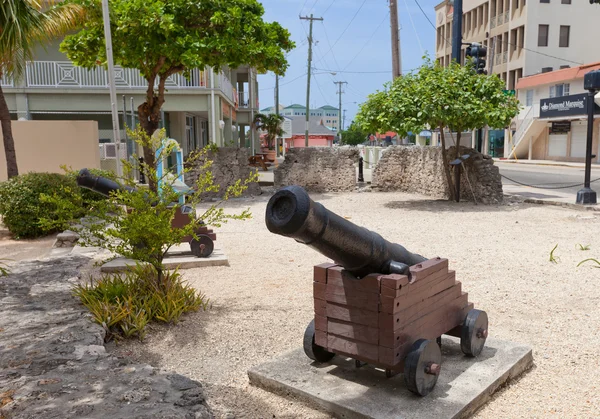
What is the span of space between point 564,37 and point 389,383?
157 feet

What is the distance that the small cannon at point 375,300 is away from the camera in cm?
291

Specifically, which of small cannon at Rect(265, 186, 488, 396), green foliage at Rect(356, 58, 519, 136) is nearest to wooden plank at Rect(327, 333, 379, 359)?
small cannon at Rect(265, 186, 488, 396)

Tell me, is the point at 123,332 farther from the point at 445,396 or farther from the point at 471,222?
the point at 471,222

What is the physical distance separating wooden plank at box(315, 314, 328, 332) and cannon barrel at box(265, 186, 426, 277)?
A: 1.28ft

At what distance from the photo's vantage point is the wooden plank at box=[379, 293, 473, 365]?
3139 millimetres

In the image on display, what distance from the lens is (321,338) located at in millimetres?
3453

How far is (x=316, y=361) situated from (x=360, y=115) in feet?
34.0

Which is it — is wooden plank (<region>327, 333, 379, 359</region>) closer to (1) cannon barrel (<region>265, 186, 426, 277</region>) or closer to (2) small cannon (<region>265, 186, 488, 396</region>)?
(2) small cannon (<region>265, 186, 488, 396</region>)

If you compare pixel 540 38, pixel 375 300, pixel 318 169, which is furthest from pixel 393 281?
pixel 540 38

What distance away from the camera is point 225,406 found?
131 inches

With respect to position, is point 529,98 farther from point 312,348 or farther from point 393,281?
point 393,281

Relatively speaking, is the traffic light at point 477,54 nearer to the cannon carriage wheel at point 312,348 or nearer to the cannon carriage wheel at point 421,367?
the cannon carriage wheel at point 312,348

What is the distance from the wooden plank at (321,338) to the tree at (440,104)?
955 cm

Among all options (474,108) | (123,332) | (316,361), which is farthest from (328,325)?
(474,108)
